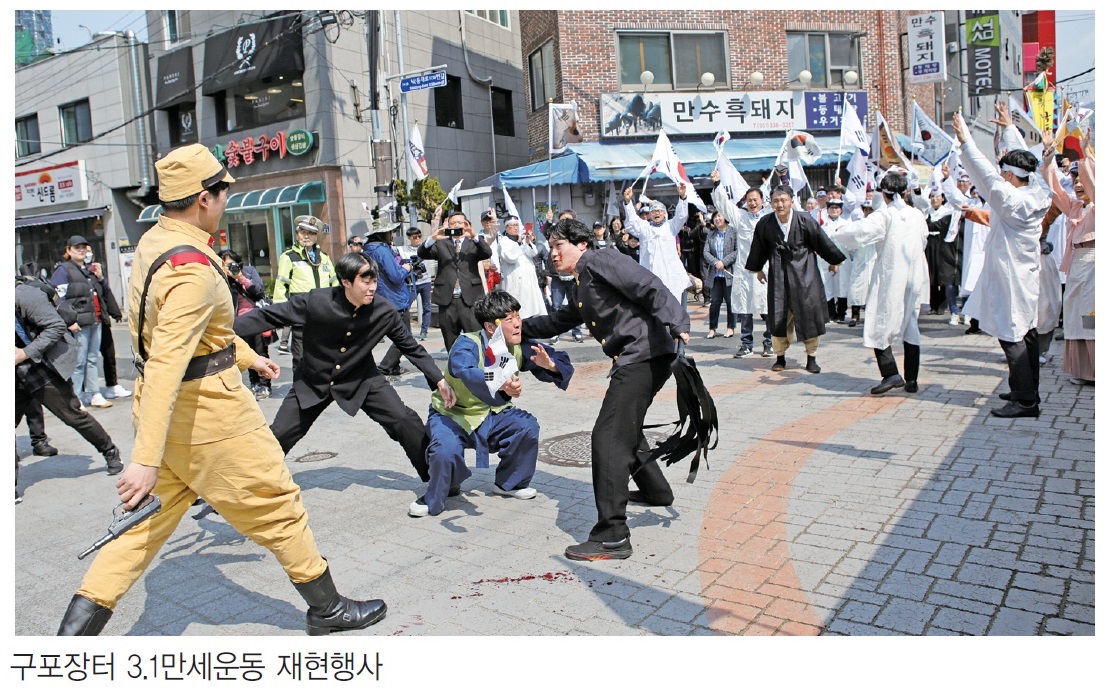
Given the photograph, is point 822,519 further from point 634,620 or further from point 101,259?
point 101,259

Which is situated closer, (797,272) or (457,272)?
(797,272)

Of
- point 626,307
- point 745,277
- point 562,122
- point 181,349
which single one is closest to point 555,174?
point 562,122

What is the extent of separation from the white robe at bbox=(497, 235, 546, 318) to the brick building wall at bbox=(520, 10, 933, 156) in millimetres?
8879

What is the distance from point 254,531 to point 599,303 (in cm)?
209

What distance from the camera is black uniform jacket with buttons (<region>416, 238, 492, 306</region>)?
372 inches

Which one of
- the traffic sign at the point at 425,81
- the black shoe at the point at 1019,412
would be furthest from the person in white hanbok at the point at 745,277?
the traffic sign at the point at 425,81

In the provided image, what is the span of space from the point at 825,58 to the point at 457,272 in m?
15.9

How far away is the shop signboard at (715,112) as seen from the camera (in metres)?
20.1

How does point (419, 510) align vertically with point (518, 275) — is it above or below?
below

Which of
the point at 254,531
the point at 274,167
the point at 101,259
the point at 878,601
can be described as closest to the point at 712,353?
the point at 878,601

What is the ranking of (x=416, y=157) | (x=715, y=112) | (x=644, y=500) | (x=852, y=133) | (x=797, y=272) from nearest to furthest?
(x=644, y=500)
(x=797, y=272)
(x=852, y=133)
(x=416, y=157)
(x=715, y=112)

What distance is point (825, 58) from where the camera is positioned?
21.7m

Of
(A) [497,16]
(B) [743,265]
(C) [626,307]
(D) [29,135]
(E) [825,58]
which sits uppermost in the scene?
(A) [497,16]

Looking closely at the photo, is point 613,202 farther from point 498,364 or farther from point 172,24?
point 498,364
